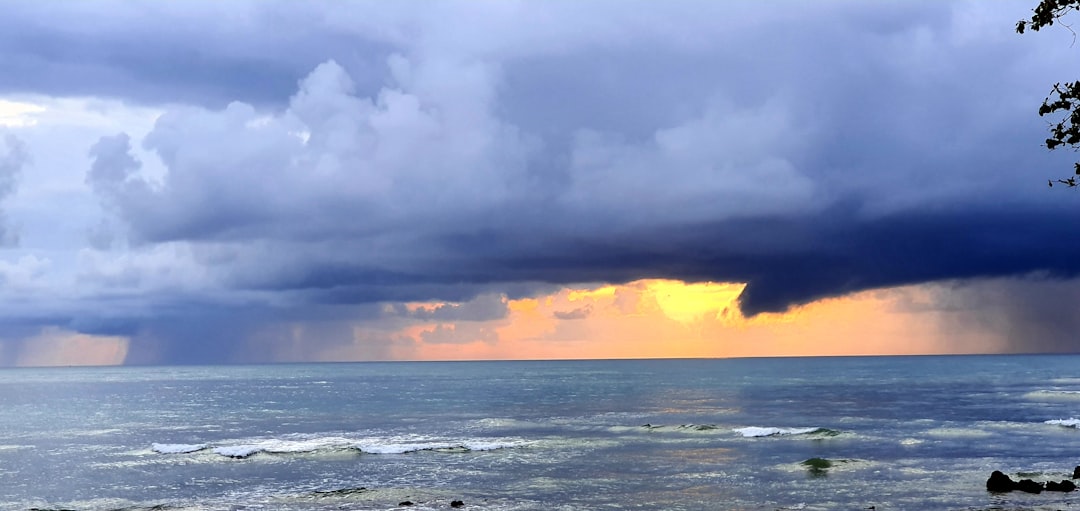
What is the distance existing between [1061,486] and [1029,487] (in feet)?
4.88

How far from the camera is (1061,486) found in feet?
139

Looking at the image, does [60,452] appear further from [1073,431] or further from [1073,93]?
[1073,431]

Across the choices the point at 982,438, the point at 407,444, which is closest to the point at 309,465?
the point at 407,444

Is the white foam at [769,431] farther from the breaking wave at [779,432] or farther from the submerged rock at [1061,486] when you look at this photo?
the submerged rock at [1061,486]

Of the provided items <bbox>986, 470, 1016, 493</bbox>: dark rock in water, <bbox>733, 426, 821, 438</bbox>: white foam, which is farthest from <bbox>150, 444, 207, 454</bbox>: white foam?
<bbox>986, 470, 1016, 493</bbox>: dark rock in water

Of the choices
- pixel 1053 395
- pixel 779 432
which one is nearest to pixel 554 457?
pixel 779 432

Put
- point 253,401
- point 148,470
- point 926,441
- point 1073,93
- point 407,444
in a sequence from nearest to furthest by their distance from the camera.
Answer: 1. point 1073,93
2. point 148,470
3. point 926,441
4. point 407,444
5. point 253,401

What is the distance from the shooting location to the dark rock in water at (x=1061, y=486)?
41.9m

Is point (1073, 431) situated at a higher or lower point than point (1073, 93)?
lower

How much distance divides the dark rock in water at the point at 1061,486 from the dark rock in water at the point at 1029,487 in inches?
14.8

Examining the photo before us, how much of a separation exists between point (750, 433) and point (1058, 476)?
2925 centimetres

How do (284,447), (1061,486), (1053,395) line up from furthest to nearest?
(1053,395) → (284,447) → (1061,486)

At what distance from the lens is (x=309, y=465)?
59.4 metres

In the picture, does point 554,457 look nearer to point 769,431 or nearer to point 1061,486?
point 769,431
